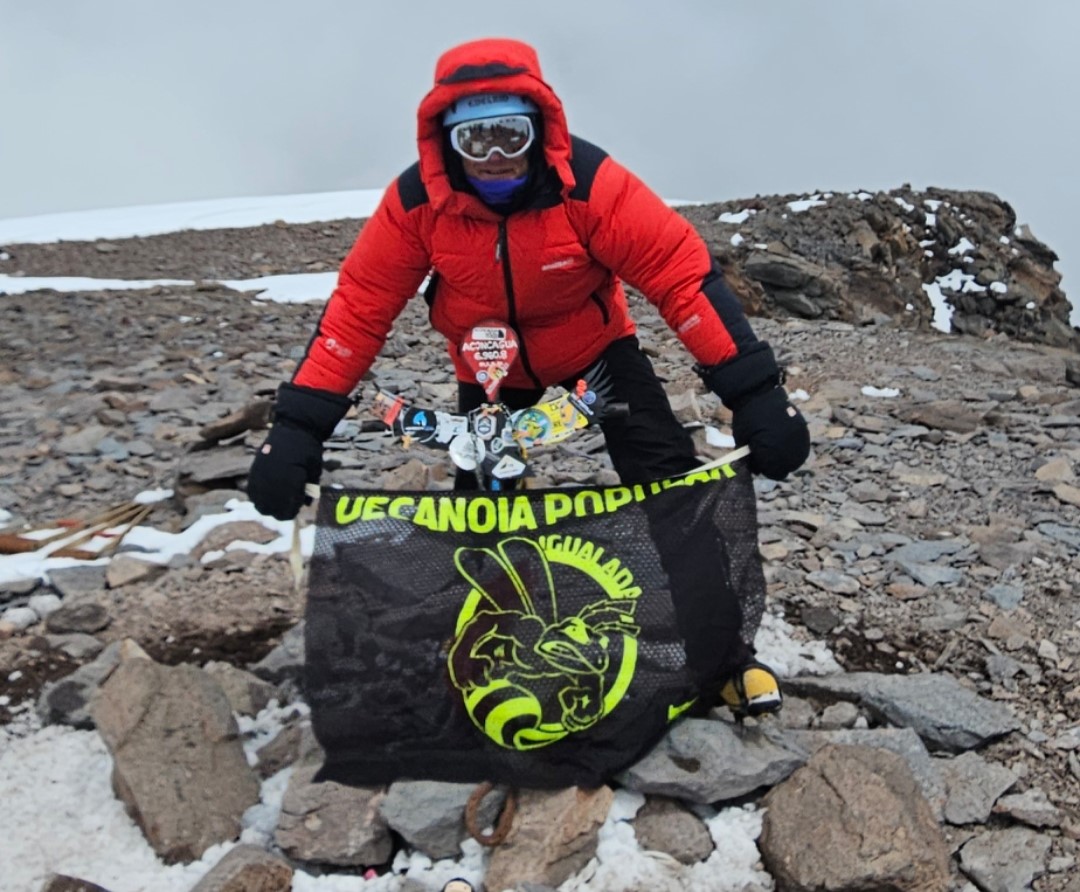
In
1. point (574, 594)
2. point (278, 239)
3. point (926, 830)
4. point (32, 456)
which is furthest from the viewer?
point (278, 239)

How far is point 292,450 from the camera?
340 centimetres

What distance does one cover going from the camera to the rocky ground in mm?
4277

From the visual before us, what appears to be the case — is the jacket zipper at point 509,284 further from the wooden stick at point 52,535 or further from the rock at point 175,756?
the wooden stick at point 52,535

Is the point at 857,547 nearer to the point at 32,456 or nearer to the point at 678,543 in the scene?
the point at 678,543

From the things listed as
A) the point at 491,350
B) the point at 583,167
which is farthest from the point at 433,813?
the point at 583,167

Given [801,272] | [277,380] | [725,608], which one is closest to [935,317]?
[801,272]

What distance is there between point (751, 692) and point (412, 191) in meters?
1.96

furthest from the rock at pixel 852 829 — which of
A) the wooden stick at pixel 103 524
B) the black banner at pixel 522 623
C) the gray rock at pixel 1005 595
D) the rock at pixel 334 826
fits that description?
the wooden stick at pixel 103 524

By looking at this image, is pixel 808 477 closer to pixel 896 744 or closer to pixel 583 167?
pixel 896 744

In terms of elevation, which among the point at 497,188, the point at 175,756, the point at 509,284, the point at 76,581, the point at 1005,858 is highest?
the point at 497,188

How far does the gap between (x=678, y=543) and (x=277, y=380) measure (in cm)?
632

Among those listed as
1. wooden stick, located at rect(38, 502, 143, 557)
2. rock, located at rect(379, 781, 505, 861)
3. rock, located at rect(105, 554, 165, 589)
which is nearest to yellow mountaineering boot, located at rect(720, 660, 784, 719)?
rock, located at rect(379, 781, 505, 861)

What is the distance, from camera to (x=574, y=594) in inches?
135

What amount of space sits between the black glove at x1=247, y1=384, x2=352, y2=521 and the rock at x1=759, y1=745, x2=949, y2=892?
1.78 metres
